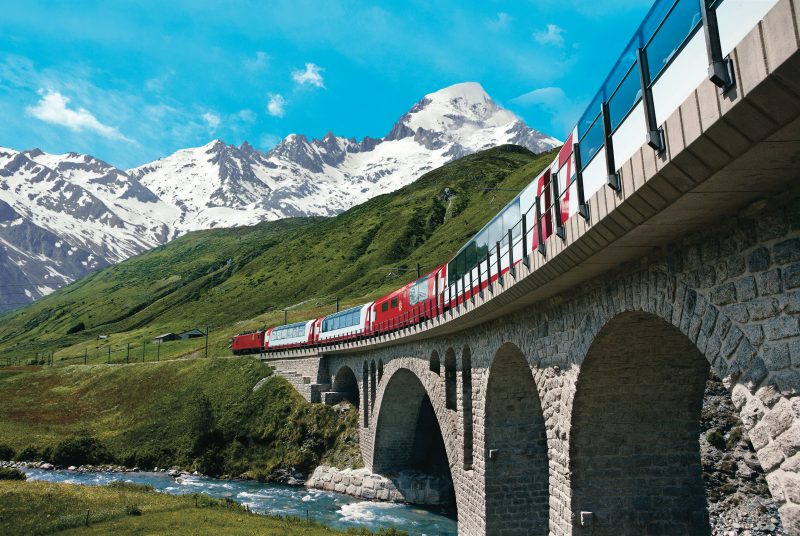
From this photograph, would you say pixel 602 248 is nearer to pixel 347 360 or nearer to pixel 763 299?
pixel 763 299

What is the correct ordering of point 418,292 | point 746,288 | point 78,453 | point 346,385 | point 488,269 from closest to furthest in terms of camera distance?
1. point 746,288
2. point 488,269
3. point 418,292
4. point 78,453
5. point 346,385

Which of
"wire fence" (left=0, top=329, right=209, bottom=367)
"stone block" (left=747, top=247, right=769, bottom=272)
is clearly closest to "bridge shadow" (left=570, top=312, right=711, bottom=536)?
"stone block" (left=747, top=247, right=769, bottom=272)

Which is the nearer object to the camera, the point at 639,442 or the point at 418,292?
the point at 639,442

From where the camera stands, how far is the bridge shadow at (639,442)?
40.9 feet

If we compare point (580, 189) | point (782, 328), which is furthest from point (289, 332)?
point (782, 328)

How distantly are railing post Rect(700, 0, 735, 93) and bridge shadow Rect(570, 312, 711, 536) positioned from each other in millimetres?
7735

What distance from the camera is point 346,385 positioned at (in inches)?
2146

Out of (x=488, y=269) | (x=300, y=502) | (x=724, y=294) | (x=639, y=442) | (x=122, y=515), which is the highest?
(x=488, y=269)

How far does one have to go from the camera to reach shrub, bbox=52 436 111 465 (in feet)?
170

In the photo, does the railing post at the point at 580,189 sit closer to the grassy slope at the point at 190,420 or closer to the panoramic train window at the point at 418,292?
the panoramic train window at the point at 418,292

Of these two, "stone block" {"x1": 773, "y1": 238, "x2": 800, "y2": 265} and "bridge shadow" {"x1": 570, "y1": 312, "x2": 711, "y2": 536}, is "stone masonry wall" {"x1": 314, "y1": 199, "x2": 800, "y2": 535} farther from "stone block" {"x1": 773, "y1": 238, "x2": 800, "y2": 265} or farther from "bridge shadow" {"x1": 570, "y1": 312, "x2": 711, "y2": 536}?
"bridge shadow" {"x1": 570, "y1": 312, "x2": 711, "y2": 536}

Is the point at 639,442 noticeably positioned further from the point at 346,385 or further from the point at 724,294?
the point at 346,385

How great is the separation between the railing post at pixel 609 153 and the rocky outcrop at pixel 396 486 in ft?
119

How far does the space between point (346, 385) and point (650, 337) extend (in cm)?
4525
